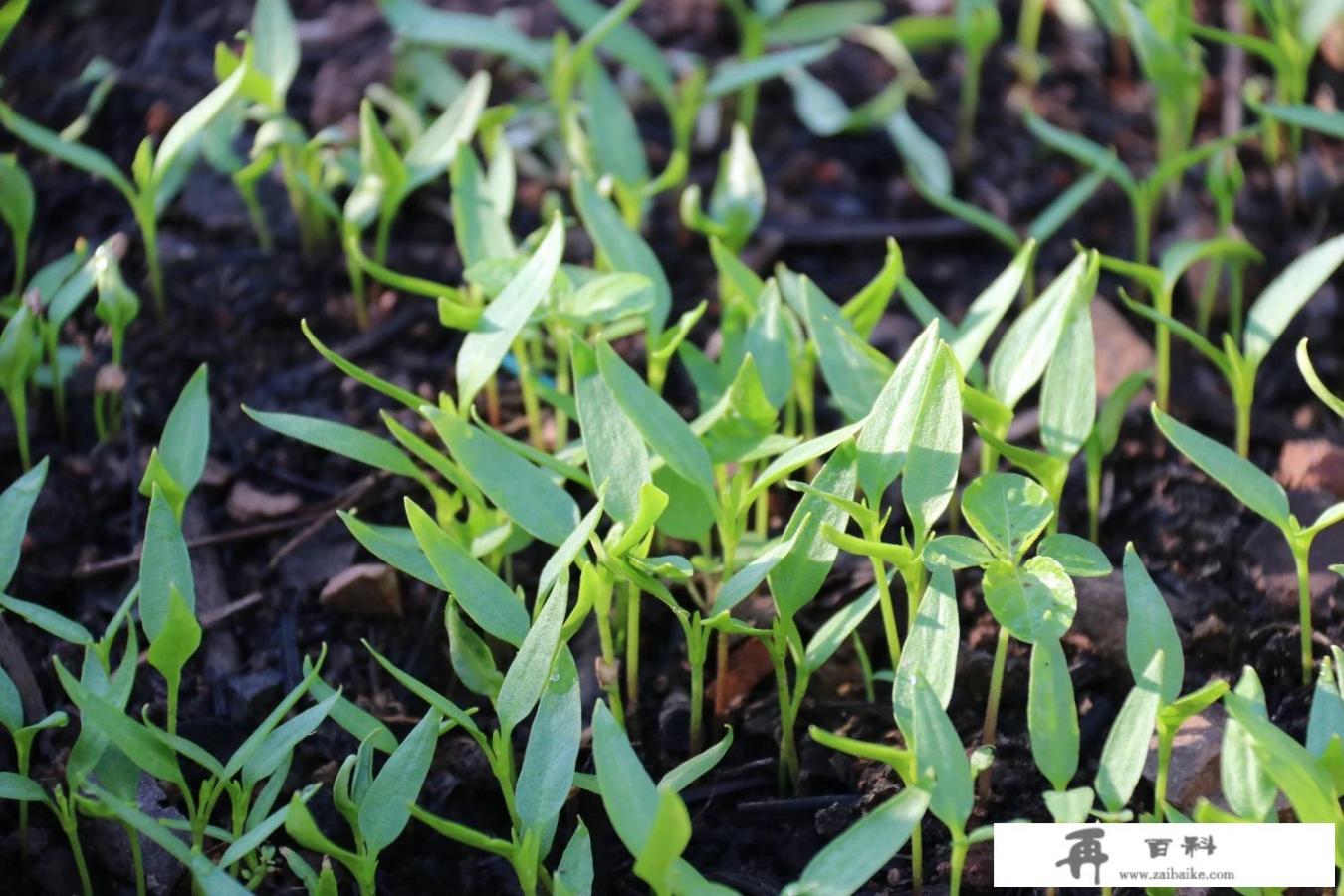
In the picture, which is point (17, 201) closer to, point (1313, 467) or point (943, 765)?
point (943, 765)

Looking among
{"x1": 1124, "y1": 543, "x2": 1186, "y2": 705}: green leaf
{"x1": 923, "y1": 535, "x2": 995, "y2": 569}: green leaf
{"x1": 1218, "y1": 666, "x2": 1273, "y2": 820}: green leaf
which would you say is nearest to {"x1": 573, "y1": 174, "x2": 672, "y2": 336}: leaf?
{"x1": 923, "y1": 535, "x2": 995, "y2": 569}: green leaf

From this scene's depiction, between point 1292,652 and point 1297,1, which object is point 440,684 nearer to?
point 1292,652

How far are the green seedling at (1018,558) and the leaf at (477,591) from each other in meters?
0.33

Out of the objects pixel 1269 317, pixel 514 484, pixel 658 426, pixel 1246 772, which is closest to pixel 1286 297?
pixel 1269 317

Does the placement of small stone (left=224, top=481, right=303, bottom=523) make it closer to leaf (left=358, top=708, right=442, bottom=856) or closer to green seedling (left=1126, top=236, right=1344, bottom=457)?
leaf (left=358, top=708, right=442, bottom=856)

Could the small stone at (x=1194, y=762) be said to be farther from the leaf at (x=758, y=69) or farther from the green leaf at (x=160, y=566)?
the leaf at (x=758, y=69)

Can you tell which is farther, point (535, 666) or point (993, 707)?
point (993, 707)

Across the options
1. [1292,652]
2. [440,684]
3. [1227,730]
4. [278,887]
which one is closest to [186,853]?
[278,887]

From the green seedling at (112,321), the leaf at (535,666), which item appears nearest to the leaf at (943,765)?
the leaf at (535,666)

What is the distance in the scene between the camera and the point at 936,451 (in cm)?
110

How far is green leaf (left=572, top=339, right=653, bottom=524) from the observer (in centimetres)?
113

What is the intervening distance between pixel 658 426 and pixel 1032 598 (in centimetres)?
33

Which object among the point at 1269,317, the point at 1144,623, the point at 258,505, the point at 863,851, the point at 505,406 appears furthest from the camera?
the point at 505,406

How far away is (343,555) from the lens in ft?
4.72
